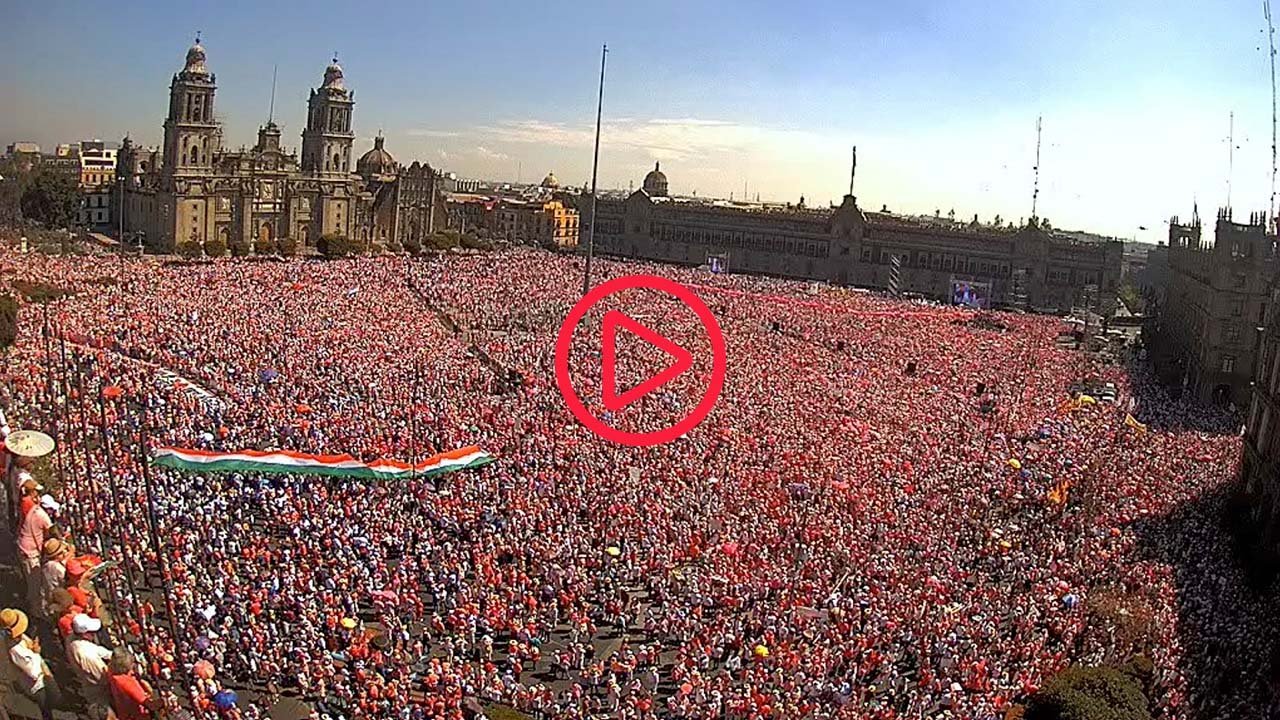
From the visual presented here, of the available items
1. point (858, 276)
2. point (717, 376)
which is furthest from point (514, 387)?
point (858, 276)

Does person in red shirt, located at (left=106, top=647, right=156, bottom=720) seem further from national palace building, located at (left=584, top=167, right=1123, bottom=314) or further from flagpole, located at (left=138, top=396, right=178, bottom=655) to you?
national palace building, located at (left=584, top=167, right=1123, bottom=314)

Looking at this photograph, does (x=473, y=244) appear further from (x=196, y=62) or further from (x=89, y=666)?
(x=89, y=666)

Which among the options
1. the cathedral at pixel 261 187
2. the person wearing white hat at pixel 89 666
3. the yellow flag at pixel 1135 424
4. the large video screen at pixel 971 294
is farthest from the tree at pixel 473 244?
the person wearing white hat at pixel 89 666

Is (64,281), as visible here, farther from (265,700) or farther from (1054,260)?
(1054,260)

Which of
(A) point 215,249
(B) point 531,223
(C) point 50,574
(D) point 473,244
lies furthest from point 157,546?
(B) point 531,223

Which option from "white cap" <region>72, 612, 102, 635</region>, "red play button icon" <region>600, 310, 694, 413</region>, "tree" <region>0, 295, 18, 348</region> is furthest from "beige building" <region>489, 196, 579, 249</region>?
"white cap" <region>72, 612, 102, 635</region>

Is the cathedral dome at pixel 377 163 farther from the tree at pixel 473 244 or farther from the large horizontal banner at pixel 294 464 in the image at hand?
the large horizontal banner at pixel 294 464
